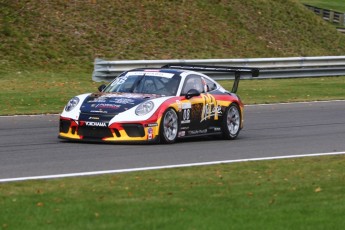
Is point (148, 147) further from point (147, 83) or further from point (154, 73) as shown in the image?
point (154, 73)

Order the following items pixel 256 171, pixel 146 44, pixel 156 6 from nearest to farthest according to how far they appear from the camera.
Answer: pixel 256 171 < pixel 146 44 < pixel 156 6

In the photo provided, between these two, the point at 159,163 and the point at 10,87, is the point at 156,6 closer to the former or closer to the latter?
the point at 10,87

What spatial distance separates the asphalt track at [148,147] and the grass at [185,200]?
1027mm

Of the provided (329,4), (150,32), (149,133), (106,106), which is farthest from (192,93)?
(329,4)

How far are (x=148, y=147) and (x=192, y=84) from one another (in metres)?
2.20

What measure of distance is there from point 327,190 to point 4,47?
67.7ft

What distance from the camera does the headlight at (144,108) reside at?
14.8 m

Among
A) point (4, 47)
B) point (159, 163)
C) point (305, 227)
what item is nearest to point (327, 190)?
point (305, 227)

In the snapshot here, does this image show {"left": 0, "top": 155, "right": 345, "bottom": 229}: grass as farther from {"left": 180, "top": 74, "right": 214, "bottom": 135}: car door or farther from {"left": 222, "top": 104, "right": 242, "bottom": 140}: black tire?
{"left": 222, "top": 104, "right": 242, "bottom": 140}: black tire

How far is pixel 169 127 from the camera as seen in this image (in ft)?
49.7

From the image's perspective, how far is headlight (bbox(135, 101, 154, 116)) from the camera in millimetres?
14773

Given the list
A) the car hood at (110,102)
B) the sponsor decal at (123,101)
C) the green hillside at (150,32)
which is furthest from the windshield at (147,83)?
the green hillside at (150,32)

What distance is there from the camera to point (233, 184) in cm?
1066

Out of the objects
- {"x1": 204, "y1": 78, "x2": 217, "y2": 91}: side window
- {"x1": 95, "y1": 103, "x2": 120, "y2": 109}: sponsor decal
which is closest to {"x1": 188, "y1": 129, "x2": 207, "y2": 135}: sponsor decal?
{"x1": 204, "y1": 78, "x2": 217, "y2": 91}: side window
